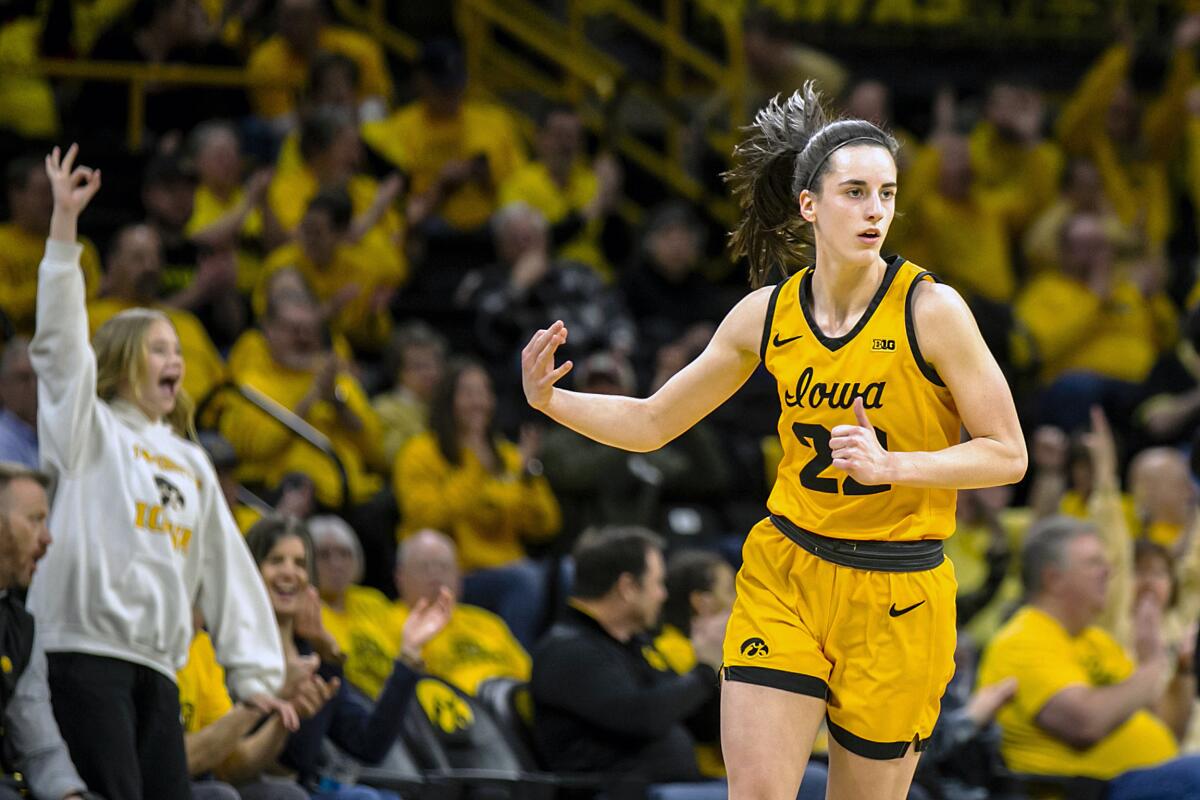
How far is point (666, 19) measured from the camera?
13.2 m

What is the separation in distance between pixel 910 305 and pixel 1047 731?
3635 mm

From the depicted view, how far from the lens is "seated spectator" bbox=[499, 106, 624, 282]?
435 inches

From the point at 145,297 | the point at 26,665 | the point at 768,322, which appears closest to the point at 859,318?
the point at 768,322

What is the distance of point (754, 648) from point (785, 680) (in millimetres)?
103

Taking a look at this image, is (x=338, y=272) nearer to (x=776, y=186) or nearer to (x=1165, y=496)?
(x=1165, y=496)

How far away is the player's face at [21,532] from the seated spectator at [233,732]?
66 centimetres

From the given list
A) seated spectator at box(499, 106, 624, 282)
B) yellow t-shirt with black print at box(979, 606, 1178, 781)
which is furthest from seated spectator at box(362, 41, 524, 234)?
yellow t-shirt with black print at box(979, 606, 1178, 781)

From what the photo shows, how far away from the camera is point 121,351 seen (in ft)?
18.2

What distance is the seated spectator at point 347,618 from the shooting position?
7176mm

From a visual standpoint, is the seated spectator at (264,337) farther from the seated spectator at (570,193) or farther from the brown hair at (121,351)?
the brown hair at (121,351)

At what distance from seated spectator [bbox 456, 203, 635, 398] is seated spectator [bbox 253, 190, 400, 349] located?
0.52 metres

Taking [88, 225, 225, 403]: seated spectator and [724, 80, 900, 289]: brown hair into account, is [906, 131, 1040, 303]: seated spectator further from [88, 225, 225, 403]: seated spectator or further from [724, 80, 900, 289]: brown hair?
[724, 80, 900, 289]: brown hair

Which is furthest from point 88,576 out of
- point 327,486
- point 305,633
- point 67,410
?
point 327,486

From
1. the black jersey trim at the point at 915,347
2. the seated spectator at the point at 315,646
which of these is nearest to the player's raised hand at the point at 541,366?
the black jersey trim at the point at 915,347
